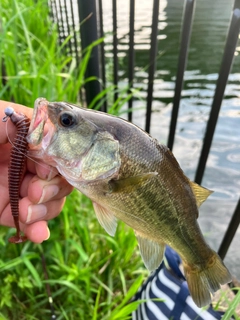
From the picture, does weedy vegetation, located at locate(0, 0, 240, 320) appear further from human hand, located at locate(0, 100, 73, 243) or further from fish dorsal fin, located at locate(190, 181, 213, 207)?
fish dorsal fin, located at locate(190, 181, 213, 207)

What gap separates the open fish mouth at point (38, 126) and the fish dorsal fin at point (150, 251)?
0.42 meters

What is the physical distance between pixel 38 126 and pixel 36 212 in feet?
1.21

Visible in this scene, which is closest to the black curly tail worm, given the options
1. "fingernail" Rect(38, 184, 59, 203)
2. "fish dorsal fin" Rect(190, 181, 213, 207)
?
"fingernail" Rect(38, 184, 59, 203)

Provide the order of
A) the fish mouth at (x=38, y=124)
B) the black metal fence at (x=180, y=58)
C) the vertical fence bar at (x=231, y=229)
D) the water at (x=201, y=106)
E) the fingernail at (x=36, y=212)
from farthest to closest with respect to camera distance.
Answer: the water at (x=201, y=106) → the vertical fence bar at (x=231, y=229) → the black metal fence at (x=180, y=58) → the fingernail at (x=36, y=212) → the fish mouth at (x=38, y=124)

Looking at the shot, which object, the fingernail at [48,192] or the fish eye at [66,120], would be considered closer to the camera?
the fish eye at [66,120]

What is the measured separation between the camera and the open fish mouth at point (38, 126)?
2.71ft

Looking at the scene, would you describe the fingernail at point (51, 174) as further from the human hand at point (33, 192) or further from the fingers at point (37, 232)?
the fingers at point (37, 232)

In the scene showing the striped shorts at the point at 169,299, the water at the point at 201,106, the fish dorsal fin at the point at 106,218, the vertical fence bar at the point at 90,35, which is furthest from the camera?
the water at the point at 201,106

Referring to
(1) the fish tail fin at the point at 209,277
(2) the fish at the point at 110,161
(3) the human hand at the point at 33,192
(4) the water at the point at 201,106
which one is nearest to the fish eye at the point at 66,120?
(2) the fish at the point at 110,161

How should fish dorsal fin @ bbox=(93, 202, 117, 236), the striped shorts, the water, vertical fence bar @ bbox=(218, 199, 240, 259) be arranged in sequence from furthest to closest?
the water → vertical fence bar @ bbox=(218, 199, 240, 259) → the striped shorts → fish dorsal fin @ bbox=(93, 202, 117, 236)

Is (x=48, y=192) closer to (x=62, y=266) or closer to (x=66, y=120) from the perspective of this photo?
(x=66, y=120)

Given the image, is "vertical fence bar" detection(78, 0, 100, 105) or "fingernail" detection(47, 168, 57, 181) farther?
"vertical fence bar" detection(78, 0, 100, 105)

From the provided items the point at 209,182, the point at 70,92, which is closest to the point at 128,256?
the point at 70,92

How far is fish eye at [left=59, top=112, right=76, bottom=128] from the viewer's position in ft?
2.88
